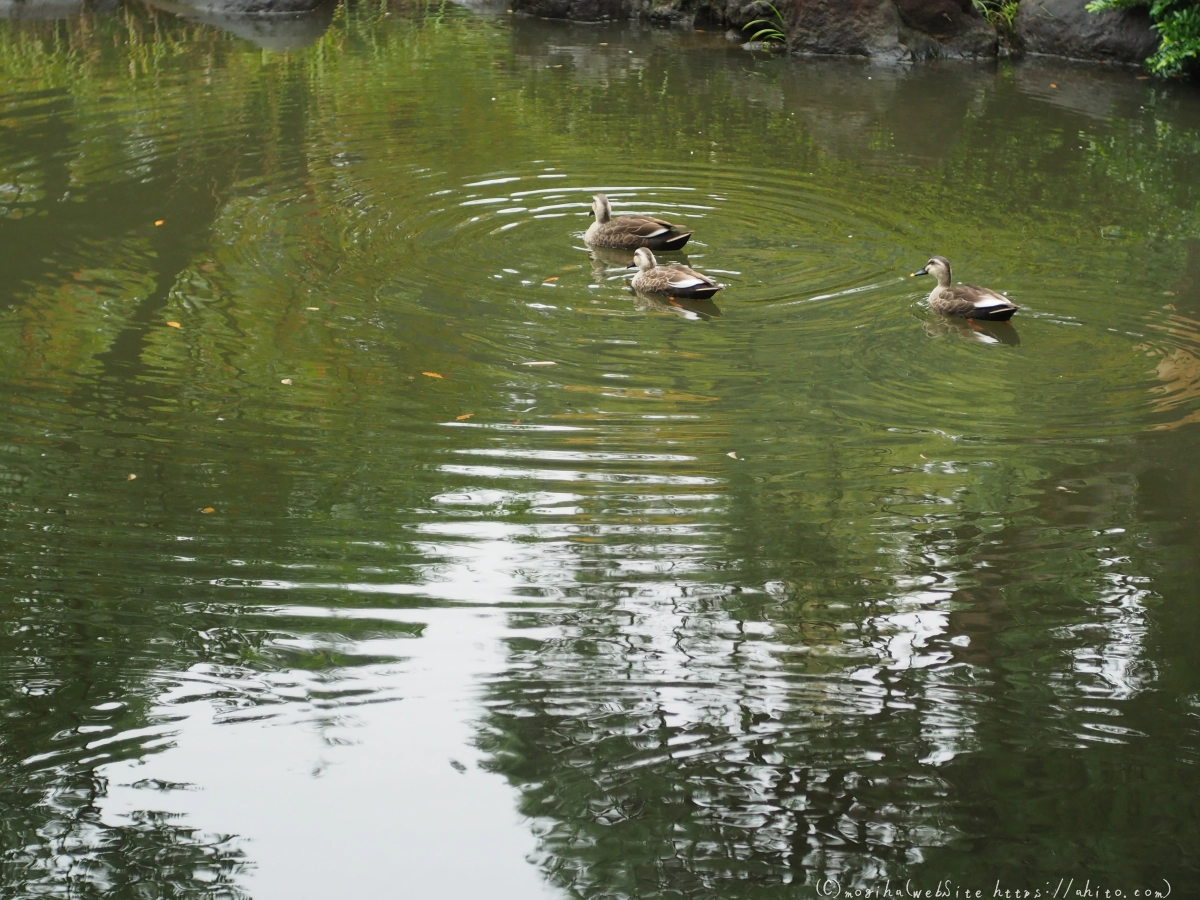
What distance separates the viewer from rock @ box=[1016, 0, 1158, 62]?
1670cm

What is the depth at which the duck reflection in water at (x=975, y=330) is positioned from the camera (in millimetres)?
8031

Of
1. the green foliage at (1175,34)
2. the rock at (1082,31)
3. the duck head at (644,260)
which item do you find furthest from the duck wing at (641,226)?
the rock at (1082,31)

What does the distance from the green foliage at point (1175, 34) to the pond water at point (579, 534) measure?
5.20 metres

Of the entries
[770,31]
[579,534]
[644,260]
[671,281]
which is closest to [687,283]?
[671,281]

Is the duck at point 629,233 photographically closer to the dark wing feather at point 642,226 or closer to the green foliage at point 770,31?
the dark wing feather at point 642,226

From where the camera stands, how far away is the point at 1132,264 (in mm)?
9320

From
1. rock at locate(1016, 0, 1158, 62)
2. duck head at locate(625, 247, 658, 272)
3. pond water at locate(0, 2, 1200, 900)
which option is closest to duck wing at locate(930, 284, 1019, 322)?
pond water at locate(0, 2, 1200, 900)

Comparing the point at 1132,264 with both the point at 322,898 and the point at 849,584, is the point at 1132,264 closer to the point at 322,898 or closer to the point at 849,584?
the point at 849,584

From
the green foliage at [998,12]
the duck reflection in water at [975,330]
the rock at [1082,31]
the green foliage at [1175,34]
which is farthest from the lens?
the green foliage at [998,12]

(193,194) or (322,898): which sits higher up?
(193,194)

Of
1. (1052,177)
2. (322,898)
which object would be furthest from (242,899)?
(1052,177)

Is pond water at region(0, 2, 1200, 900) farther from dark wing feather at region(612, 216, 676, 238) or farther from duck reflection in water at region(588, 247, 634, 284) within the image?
dark wing feather at region(612, 216, 676, 238)

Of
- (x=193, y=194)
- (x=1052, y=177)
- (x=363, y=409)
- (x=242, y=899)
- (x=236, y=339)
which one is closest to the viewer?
(x=242, y=899)

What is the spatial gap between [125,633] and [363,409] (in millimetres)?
2224
